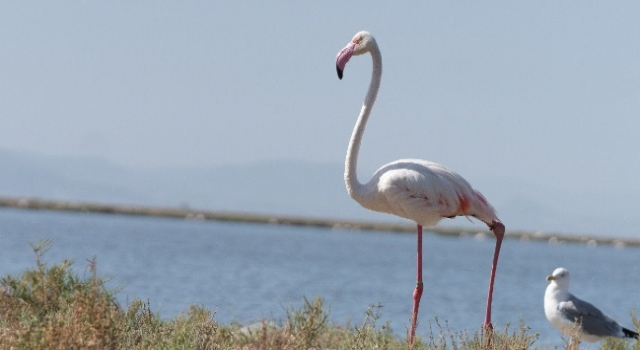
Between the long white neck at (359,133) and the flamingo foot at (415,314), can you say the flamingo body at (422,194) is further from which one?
the flamingo foot at (415,314)

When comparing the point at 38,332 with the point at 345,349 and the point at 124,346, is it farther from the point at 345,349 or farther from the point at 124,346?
the point at 345,349

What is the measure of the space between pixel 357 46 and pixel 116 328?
3516 mm

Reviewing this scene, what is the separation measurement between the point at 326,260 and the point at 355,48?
46237 mm

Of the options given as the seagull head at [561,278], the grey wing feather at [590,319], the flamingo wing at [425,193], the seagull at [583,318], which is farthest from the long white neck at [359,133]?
the seagull head at [561,278]

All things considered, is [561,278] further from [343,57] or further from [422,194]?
[343,57]

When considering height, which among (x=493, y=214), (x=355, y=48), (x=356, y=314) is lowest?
(x=356, y=314)

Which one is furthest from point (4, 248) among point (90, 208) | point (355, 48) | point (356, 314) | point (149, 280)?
point (90, 208)

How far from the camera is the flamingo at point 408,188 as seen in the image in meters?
9.67

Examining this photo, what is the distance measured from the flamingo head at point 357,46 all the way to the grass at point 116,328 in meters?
2.03

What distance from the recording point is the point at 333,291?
3309cm

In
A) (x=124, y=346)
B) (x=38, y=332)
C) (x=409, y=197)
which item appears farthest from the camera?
(x=409, y=197)

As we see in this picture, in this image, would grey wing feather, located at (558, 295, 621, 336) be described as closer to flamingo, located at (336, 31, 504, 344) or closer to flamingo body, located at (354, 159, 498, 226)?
flamingo, located at (336, 31, 504, 344)

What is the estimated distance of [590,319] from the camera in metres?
12.9

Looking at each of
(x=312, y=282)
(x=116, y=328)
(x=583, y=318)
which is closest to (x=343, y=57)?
(x=116, y=328)
